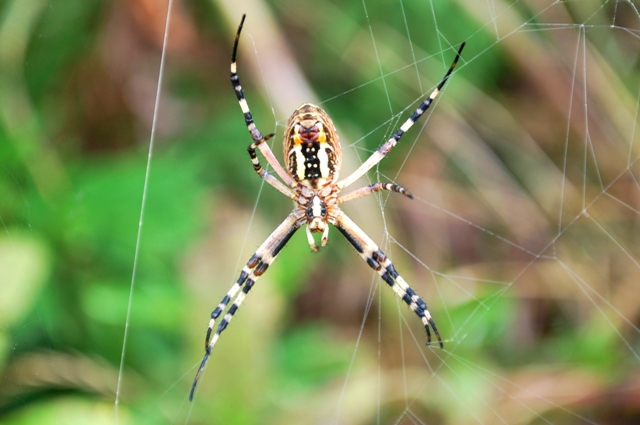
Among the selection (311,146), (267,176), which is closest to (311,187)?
(267,176)

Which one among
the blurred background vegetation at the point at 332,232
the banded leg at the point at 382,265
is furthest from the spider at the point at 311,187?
the blurred background vegetation at the point at 332,232

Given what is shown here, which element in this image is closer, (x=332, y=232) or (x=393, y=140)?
(x=393, y=140)

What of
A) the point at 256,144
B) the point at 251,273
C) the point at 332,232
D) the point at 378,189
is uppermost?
the point at 332,232

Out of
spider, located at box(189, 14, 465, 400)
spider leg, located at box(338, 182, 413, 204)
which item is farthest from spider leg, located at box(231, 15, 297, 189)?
spider leg, located at box(338, 182, 413, 204)

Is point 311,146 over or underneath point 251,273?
over

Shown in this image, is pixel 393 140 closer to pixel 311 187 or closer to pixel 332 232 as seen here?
pixel 311 187

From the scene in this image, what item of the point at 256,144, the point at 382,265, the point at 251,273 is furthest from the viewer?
the point at 382,265

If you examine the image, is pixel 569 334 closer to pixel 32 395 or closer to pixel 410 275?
pixel 410 275

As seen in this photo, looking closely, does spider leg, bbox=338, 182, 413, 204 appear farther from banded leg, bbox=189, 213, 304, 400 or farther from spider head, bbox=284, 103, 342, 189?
banded leg, bbox=189, 213, 304, 400
